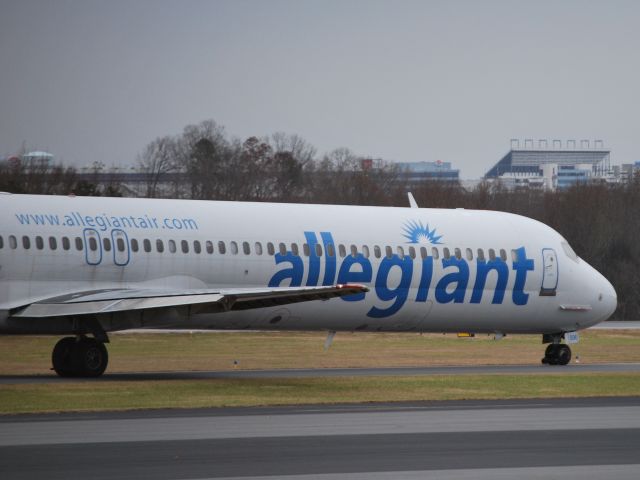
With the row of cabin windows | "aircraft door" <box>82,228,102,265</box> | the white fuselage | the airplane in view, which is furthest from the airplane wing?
the row of cabin windows

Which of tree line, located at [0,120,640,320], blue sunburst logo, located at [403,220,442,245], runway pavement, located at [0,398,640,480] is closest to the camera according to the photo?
runway pavement, located at [0,398,640,480]

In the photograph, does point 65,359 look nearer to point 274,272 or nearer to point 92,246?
point 92,246

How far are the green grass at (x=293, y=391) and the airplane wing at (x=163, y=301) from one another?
4.71 ft

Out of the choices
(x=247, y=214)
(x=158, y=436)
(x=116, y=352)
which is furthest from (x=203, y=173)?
(x=158, y=436)

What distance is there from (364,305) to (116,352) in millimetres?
8271

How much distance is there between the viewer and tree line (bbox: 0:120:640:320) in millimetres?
74938

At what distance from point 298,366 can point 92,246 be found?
7593mm

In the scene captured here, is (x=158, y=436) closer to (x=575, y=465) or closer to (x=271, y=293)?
(x=575, y=465)

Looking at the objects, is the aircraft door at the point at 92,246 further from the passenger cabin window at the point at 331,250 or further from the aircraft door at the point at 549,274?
the aircraft door at the point at 549,274

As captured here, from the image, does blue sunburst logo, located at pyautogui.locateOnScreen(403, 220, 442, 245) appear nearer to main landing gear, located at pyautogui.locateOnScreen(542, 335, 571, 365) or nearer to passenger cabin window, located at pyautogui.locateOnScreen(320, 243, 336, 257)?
passenger cabin window, located at pyautogui.locateOnScreen(320, 243, 336, 257)

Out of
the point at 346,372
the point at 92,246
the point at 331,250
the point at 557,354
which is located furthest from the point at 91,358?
the point at 557,354

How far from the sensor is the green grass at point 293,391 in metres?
22.1

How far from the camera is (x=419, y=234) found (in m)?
31.3

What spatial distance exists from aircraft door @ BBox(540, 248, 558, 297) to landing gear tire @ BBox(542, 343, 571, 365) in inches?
65.0
